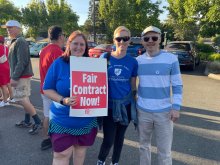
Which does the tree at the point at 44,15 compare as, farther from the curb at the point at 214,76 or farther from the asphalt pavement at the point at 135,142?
the asphalt pavement at the point at 135,142

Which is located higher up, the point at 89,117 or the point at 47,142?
the point at 89,117

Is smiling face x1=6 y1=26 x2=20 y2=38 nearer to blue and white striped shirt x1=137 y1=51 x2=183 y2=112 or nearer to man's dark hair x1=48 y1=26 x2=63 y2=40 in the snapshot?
man's dark hair x1=48 y1=26 x2=63 y2=40

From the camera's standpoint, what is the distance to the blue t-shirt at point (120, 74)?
3.10 metres

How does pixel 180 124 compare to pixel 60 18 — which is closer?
pixel 180 124

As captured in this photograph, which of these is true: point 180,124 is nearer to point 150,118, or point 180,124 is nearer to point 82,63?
point 150,118

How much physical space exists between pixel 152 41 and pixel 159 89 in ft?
1.82

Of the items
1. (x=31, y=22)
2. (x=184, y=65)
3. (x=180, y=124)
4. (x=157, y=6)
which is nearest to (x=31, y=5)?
(x=31, y=22)

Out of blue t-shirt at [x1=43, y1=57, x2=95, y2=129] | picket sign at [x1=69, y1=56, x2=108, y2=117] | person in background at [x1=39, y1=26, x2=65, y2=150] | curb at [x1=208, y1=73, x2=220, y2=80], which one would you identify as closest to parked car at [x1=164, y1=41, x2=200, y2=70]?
curb at [x1=208, y1=73, x2=220, y2=80]

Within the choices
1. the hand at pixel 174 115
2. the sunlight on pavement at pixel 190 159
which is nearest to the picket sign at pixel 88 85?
the hand at pixel 174 115

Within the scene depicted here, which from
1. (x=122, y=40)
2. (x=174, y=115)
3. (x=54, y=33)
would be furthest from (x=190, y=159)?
(x=54, y=33)

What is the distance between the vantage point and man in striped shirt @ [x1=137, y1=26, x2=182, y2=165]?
117 inches

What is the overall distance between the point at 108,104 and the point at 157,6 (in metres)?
30.4

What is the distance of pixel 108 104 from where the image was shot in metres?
3.20

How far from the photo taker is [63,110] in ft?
8.73
